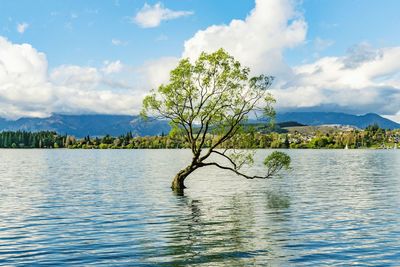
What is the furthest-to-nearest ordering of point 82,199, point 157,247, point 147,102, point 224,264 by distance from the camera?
point 147,102 → point 82,199 → point 157,247 → point 224,264

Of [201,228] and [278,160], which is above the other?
[278,160]

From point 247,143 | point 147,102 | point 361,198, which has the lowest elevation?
point 361,198

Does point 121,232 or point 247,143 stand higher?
point 247,143

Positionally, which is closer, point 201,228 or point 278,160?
point 201,228

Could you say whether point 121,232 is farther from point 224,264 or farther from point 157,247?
point 224,264

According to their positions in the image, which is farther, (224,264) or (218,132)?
(218,132)

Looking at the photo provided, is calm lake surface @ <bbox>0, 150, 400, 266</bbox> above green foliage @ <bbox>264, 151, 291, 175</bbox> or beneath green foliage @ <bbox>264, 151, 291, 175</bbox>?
beneath

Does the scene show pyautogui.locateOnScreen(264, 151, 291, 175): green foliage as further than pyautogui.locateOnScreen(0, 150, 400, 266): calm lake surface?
Yes

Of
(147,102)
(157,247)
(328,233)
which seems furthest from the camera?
(147,102)

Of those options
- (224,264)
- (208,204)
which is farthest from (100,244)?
(208,204)

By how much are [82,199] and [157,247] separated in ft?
105

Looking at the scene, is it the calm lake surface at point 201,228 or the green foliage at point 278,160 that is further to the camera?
the green foliage at point 278,160

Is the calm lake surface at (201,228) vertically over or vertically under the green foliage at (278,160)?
under

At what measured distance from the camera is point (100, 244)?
31922 mm
